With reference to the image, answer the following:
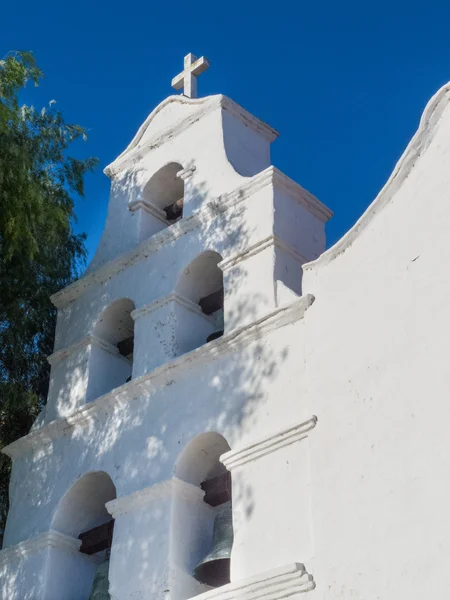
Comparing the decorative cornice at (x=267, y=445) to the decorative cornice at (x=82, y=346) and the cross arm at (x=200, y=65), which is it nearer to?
the decorative cornice at (x=82, y=346)

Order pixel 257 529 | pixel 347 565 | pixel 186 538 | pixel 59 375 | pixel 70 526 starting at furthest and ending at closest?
pixel 59 375
pixel 70 526
pixel 186 538
pixel 257 529
pixel 347 565

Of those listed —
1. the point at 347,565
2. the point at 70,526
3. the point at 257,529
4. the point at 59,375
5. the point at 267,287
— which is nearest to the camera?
the point at 347,565

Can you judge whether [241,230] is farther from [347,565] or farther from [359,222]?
[347,565]

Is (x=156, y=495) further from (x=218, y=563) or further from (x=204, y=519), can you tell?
(x=218, y=563)

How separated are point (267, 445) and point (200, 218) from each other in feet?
8.46

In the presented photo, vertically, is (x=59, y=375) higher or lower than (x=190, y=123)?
lower

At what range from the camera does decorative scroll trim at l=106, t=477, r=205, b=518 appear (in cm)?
838

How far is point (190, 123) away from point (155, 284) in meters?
1.75

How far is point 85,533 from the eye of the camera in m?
9.34

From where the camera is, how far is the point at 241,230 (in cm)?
931

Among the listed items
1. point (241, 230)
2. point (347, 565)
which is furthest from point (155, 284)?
point (347, 565)

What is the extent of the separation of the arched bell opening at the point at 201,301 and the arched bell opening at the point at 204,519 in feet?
3.62

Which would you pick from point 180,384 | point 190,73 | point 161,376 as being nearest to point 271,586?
point 180,384

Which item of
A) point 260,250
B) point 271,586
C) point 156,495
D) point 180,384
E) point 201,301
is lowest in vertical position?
point 271,586
